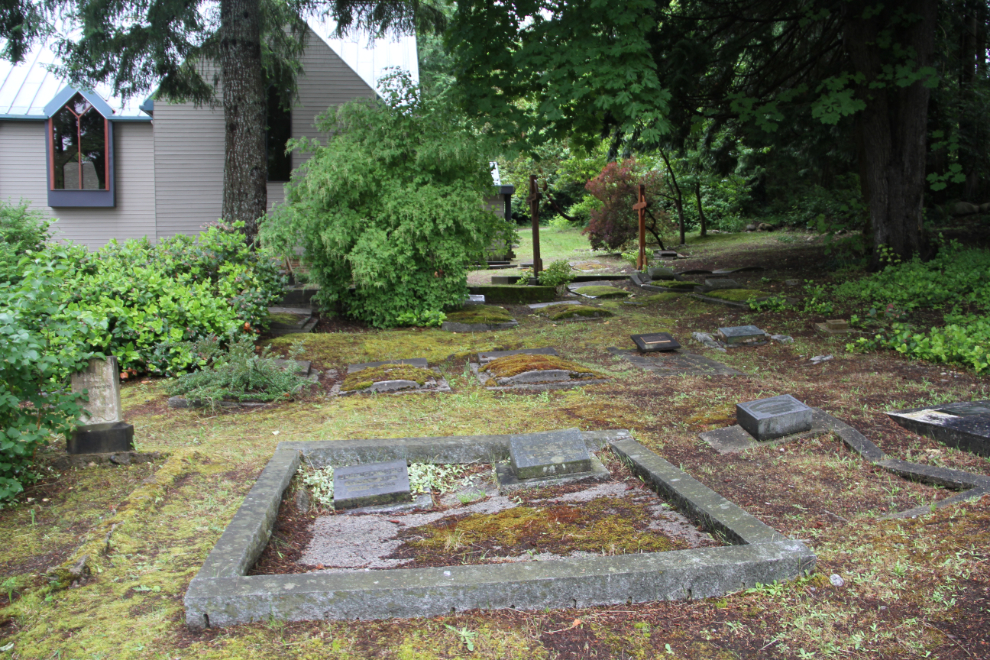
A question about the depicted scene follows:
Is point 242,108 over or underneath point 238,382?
over

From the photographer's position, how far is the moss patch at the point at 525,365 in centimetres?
602

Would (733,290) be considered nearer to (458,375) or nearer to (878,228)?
(878,228)

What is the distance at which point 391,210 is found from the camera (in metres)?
8.44

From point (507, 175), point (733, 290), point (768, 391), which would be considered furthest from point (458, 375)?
point (507, 175)

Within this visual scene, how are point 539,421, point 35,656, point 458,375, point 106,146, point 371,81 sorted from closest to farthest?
point 35,656 < point 539,421 < point 458,375 < point 371,81 < point 106,146

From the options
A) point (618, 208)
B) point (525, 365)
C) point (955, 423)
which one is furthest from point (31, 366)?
point (618, 208)

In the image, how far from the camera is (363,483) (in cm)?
354

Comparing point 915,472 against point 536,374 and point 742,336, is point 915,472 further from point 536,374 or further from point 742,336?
point 742,336

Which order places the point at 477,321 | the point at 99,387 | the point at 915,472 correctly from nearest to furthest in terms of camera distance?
the point at 915,472 < the point at 99,387 < the point at 477,321

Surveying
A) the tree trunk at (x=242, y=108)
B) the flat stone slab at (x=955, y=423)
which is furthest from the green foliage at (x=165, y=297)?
the flat stone slab at (x=955, y=423)

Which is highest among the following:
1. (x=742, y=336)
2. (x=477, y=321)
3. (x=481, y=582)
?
(x=477, y=321)

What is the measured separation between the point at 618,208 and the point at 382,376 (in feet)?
49.4

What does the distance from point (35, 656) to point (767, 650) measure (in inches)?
92.0

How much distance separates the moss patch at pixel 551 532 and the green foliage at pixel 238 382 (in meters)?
2.82
